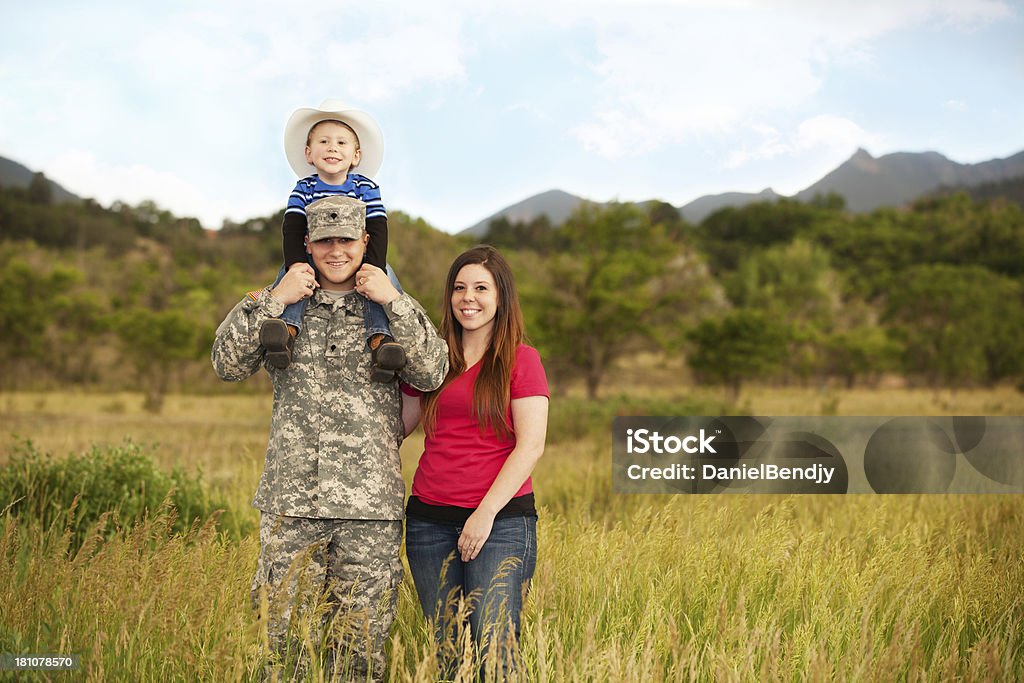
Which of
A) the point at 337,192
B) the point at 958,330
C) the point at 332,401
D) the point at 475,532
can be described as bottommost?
the point at 475,532

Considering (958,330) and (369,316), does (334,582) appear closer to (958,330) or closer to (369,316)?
(369,316)

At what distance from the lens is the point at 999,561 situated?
552cm

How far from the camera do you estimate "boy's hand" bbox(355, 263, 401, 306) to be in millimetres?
3191

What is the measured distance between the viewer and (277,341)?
311 cm

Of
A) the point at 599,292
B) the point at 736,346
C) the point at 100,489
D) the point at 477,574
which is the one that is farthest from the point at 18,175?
the point at 477,574

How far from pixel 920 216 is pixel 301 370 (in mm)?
64140

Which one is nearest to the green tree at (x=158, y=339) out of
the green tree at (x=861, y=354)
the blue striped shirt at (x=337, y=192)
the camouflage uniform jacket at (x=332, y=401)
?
the blue striped shirt at (x=337, y=192)

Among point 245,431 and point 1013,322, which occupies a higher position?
point 1013,322

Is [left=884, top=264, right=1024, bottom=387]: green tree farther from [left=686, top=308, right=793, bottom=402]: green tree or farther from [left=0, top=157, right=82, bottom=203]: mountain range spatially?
[left=0, top=157, right=82, bottom=203]: mountain range

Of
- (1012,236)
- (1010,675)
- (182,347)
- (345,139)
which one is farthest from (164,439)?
(1012,236)

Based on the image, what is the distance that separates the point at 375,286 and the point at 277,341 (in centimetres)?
41

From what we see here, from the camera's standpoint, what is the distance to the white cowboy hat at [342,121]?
11.9 ft

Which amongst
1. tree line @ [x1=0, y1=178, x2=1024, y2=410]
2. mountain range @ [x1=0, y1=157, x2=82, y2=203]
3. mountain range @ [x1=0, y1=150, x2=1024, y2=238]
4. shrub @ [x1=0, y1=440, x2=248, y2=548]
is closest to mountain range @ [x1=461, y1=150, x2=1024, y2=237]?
mountain range @ [x1=0, y1=150, x2=1024, y2=238]

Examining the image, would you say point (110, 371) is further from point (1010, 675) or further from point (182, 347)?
point (1010, 675)
